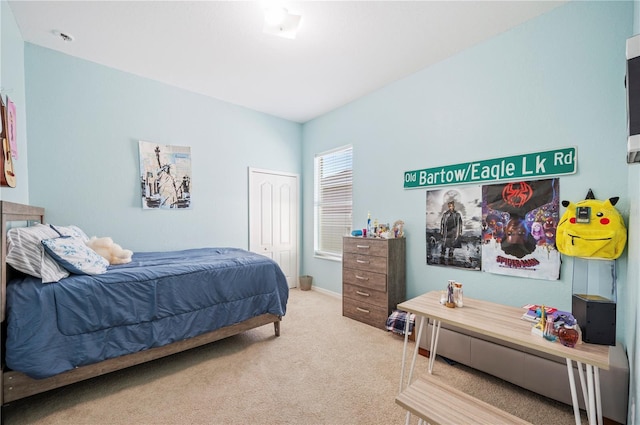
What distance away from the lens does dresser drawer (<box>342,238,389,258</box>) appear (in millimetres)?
2982

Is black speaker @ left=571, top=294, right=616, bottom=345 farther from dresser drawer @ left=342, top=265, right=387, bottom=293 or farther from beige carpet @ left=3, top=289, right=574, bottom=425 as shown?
dresser drawer @ left=342, top=265, right=387, bottom=293

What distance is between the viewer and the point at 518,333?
1289mm

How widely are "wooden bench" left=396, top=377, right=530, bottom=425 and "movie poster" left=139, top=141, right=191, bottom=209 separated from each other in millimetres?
3331

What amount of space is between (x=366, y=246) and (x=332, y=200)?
133cm

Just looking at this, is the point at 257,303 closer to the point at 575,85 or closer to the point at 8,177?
the point at 8,177

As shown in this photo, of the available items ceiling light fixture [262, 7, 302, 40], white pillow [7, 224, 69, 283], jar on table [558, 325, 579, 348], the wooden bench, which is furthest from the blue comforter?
jar on table [558, 325, 579, 348]

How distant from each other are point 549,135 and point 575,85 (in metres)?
0.38

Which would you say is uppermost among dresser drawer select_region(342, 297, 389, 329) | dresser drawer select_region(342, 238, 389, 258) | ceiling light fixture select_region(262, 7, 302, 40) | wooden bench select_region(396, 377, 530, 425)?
ceiling light fixture select_region(262, 7, 302, 40)

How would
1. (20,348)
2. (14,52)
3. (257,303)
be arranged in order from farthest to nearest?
1. (257,303)
2. (14,52)
3. (20,348)

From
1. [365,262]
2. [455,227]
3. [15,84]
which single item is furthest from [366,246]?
[15,84]

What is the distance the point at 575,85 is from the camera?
2070 millimetres

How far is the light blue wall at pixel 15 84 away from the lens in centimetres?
205

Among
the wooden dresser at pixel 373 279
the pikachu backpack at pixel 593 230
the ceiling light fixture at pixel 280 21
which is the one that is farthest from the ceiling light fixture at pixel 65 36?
the pikachu backpack at pixel 593 230

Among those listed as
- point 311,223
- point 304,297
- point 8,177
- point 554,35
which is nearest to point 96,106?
point 8,177
